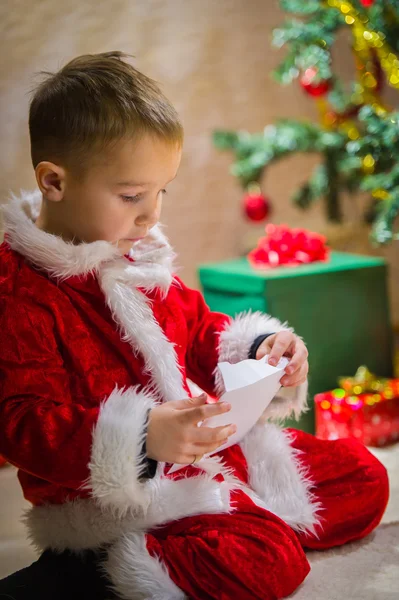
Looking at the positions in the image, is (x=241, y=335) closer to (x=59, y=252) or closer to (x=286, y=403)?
(x=286, y=403)

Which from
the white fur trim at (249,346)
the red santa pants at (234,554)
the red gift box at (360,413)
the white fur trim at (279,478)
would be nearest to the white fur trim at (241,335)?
the white fur trim at (249,346)

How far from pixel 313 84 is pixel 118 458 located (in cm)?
130

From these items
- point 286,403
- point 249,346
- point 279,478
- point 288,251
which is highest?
point 288,251

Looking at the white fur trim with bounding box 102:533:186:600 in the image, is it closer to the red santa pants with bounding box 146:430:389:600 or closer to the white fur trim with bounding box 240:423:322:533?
the red santa pants with bounding box 146:430:389:600

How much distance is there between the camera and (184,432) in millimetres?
862

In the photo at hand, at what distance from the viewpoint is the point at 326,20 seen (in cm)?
172

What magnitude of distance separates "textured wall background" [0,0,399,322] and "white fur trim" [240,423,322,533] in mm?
1027

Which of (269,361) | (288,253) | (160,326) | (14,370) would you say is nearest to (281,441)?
(269,361)

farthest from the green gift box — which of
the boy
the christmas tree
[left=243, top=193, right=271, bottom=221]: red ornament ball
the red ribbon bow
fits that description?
the boy

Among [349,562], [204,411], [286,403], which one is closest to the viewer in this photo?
[204,411]

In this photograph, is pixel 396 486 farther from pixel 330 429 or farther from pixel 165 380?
pixel 165 380

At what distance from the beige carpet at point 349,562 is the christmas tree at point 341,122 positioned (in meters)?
0.72

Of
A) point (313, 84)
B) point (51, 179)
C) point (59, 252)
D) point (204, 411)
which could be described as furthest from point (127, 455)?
point (313, 84)

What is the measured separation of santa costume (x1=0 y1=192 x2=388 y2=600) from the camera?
902 mm
